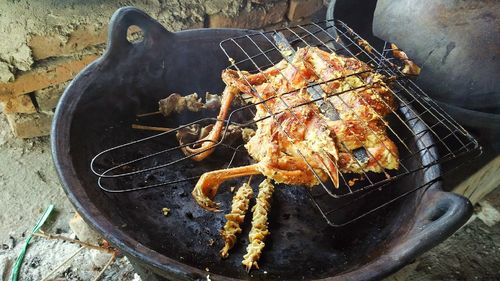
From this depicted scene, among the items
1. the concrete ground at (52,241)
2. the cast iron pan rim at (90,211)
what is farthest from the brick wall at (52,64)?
→ the cast iron pan rim at (90,211)

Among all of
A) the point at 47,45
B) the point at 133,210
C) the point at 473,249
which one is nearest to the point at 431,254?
the point at 473,249

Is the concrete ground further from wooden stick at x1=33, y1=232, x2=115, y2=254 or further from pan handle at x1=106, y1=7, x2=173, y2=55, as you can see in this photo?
pan handle at x1=106, y1=7, x2=173, y2=55

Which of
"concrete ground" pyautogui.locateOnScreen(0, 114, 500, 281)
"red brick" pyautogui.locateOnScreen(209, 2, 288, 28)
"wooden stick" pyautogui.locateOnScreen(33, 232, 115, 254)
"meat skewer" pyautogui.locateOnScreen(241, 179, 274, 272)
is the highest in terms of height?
"red brick" pyautogui.locateOnScreen(209, 2, 288, 28)

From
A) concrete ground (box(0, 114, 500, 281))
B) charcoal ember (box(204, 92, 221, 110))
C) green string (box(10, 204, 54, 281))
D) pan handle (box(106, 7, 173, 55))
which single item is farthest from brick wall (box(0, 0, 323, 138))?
charcoal ember (box(204, 92, 221, 110))

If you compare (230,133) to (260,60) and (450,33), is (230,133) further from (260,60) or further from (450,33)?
(450,33)

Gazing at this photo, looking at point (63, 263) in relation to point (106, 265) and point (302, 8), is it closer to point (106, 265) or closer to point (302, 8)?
point (106, 265)

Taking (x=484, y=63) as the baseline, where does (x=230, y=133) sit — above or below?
below
